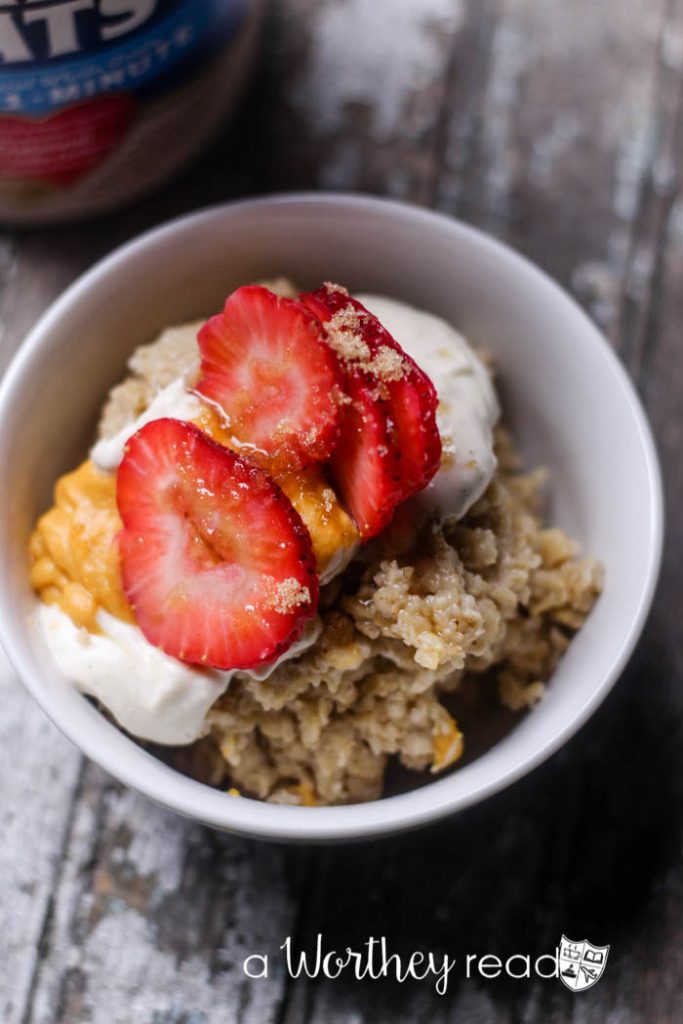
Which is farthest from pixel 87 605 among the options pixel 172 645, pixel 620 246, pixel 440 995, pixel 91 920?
pixel 620 246

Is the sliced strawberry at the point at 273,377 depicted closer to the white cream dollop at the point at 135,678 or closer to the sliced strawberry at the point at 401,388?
the sliced strawberry at the point at 401,388

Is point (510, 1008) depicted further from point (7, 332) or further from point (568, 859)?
point (7, 332)

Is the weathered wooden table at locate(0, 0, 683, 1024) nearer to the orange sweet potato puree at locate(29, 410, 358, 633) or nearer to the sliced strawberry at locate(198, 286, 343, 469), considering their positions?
the orange sweet potato puree at locate(29, 410, 358, 633)

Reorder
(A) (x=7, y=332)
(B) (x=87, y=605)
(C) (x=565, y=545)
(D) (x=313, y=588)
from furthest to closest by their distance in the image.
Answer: (A) (x=7, y=332), (C) (x=565, y=545), (B) (x=87, y=605), (D) (x=313, y=588)

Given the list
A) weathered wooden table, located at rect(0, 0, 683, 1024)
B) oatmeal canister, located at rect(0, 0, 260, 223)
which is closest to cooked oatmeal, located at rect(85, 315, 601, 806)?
weathered wooden table, located at rect(0, 0, 683, 1024)

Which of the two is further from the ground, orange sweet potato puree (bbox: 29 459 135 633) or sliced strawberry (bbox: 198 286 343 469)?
sliced strawberry (bbox: 198 286 343 469)

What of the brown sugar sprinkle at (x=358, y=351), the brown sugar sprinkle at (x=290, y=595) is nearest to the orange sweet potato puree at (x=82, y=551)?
the brown sugar sprinkle at (x=290, y=595)
